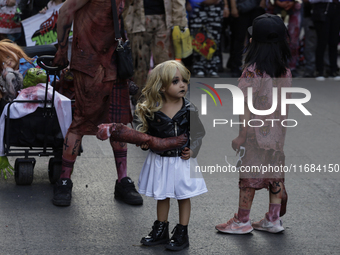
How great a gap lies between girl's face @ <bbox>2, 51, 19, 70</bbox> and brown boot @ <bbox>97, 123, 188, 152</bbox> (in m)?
1.94

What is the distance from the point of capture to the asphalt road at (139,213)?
12.9 feet

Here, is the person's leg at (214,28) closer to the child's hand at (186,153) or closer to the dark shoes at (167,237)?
the child's hand at (186,153)

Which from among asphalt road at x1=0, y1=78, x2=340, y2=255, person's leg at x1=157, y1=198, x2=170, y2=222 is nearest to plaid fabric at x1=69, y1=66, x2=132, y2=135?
asphalt road at x1=0, y1=78, x2=340, y2=255

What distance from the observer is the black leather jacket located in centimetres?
386

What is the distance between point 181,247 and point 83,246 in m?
0.66

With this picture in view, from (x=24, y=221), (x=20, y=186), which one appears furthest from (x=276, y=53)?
(x=20, y=186)

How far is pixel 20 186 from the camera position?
5.11 meters

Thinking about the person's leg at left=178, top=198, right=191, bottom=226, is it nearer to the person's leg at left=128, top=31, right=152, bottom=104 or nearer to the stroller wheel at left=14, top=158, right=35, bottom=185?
the stroller wheel at left=14, top=158, right=35, bottom=185

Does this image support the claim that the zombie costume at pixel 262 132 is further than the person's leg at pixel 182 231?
Yes

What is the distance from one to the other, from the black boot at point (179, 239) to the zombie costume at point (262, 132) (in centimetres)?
59

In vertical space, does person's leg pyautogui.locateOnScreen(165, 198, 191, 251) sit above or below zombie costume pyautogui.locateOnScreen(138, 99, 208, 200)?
below

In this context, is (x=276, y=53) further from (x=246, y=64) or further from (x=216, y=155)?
(x=216, y=155)

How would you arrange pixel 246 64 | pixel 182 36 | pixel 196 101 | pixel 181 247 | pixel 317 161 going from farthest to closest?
pixel 196 101 < pixel 182 36 < pixel 317 161 < pixel 246 64 < pixel 181 247

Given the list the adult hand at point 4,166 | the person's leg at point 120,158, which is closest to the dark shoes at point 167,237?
the person's leg at point 120,158
